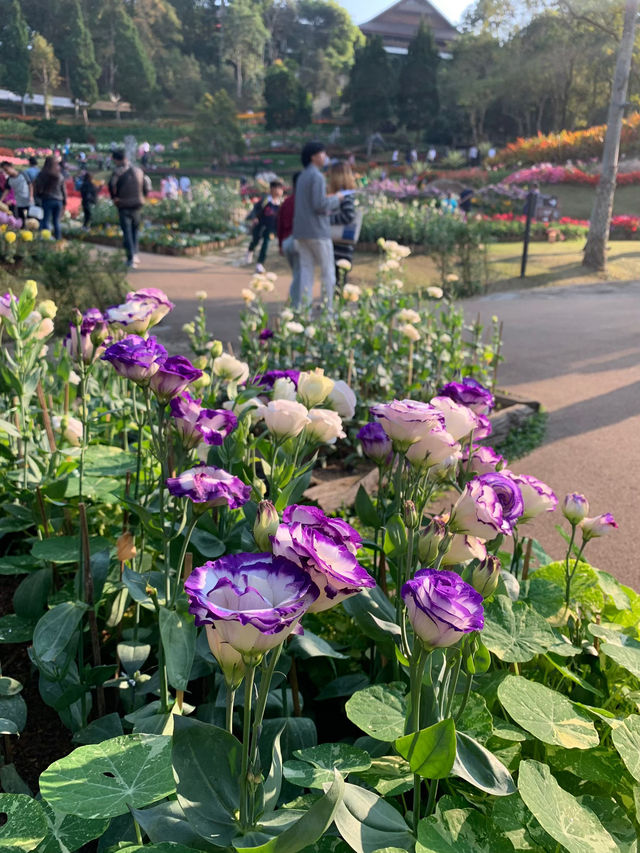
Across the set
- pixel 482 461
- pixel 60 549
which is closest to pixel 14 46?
pixel 60 549

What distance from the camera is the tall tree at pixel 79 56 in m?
10.2

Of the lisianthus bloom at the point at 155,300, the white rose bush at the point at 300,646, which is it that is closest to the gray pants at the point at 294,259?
the white rose bush at the point at 300,646

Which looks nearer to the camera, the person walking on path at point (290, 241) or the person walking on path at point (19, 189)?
the person walking on path at point (290, 241)

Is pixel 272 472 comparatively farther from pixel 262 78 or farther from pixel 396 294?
pixel 262 78

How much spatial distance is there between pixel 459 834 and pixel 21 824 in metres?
0.59

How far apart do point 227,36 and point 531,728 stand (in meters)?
45.7

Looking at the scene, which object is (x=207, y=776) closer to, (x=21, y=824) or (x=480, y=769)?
(x=21, y=824)

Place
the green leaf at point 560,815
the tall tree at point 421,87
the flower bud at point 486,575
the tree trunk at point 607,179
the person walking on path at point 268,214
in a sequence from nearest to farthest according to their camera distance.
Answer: the green leaf at point 560,815, the flower bud at point 486,575, the person walking on path at point 268,214, the tree trunk at point 607,179, the tall tree at point 421,87

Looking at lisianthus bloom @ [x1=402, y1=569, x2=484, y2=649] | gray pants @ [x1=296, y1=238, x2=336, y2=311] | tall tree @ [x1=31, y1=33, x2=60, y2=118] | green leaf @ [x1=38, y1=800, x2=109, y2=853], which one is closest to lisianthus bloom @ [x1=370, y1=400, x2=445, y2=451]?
lisianthus bloom @ [x1=402, y1=569, x2=484, y2=649]

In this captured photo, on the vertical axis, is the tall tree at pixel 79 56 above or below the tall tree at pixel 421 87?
below

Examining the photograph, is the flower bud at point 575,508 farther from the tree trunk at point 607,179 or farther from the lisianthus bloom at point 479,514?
the tree trunk at point 607,179

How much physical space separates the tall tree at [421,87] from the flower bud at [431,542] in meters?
42.7

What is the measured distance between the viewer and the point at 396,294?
4.96 meters

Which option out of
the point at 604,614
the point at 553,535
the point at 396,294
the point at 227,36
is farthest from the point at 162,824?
the point at 227,36
